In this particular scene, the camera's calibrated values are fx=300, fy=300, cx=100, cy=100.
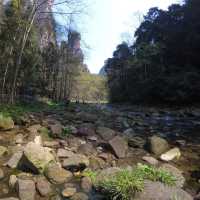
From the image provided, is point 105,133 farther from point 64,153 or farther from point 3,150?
point 3,150

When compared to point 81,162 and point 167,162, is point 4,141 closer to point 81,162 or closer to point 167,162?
point 81,162

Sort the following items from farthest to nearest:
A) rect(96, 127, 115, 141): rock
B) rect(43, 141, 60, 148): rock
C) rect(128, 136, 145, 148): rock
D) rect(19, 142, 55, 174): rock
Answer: rect(96, 127, 115, 141): rock → rect(128, 136, 145, 148): rock → rect(43, 141, 60, 148): rock → rect(19, 142, 55, 174): rock

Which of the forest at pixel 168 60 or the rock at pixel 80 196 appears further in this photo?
the forest at pixel 168 60

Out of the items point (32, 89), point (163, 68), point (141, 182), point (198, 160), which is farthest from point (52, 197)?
point (32, 89)

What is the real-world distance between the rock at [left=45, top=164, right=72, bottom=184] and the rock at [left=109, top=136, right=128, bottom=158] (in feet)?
5.27

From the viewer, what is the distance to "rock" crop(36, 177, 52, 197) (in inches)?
199

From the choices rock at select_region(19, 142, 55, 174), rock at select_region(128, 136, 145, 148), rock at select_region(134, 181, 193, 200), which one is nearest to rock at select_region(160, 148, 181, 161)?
rock at select_region(128, 136, 145, 148)

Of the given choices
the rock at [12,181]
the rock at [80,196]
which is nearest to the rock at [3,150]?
the rock at [12,181]

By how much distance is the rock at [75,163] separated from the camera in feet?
19.6

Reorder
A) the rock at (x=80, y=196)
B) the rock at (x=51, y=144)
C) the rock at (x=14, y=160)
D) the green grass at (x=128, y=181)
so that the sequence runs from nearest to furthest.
→ the green grass at (x=128, y=181), the rock at (x=80, y=196), the rock at (x=14, y=160), the rock at (x=51, y=144)

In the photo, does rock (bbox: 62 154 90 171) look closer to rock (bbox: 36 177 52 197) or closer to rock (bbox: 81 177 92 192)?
rock (bbox: 81 177 92 192)

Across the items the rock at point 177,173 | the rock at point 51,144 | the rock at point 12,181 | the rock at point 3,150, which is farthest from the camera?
the rock at point 51,144

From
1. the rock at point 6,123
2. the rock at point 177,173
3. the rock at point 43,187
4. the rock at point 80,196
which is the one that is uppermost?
the rock at point 6,123

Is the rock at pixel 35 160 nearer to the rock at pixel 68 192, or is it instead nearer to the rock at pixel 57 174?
the rock at pixel 57 174
